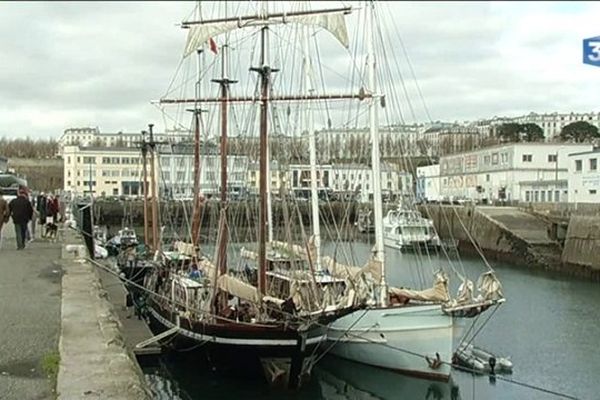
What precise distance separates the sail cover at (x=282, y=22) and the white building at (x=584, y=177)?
44.8 m

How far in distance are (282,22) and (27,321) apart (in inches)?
609

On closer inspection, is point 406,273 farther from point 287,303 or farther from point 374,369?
point 287,303

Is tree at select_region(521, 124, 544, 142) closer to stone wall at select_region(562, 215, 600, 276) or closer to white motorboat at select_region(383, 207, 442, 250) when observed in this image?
white motorboat at select_region(383, 207, 442, 250)

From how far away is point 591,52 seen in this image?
9.70 m

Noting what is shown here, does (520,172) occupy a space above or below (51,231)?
above

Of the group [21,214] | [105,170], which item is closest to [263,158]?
[21,214]

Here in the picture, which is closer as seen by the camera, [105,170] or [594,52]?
[594,52]

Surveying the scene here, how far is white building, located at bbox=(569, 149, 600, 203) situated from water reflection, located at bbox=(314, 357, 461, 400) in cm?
4879

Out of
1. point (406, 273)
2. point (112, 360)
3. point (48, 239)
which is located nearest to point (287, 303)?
point (112, 360)

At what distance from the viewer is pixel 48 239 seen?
30891 mm

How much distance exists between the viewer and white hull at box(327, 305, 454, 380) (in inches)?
878

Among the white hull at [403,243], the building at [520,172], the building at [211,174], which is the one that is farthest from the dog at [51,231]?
the building at [520,172]

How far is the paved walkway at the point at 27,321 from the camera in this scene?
9.19 metres

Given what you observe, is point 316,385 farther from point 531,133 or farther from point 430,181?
point 531,133
